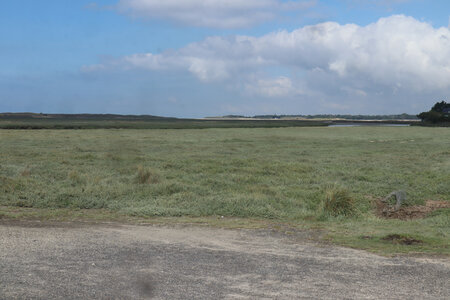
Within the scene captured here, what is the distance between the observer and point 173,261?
8672 mm

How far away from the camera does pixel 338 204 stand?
48.1 feet

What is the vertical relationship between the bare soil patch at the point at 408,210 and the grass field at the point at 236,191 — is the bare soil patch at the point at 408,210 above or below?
below

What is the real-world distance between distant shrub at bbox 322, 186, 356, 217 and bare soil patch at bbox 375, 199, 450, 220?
101cm

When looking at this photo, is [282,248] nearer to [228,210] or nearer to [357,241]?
[357,241]

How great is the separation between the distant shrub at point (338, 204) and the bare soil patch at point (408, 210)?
3.32 feet

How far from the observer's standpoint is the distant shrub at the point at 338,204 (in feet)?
47.2

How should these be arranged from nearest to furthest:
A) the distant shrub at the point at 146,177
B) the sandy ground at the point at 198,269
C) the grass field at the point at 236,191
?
the sandy ground at the point at 198,269 < the grass field at the point at 236,191 < the distant shrub at the point at 146,177

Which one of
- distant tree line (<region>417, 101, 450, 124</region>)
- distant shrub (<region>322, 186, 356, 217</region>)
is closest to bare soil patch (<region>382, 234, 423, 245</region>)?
distant shrub (<region>322, 186, 356, 217</region>)

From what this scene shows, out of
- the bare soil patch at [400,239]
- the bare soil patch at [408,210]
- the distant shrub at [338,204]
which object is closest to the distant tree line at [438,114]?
the bare soil patch at [408,210]

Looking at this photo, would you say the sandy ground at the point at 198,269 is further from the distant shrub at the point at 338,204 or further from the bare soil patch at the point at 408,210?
the bare soil patch at the point at 408,210

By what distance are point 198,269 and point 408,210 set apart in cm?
963

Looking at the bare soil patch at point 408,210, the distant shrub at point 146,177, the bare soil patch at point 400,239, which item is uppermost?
the distant shrub at point 146,177

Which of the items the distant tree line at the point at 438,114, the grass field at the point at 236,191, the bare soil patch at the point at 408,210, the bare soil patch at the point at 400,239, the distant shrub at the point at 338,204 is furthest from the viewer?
the distant tree line at the point at 438,114

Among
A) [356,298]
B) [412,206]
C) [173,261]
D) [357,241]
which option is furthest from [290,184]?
Answer: [356,298]
